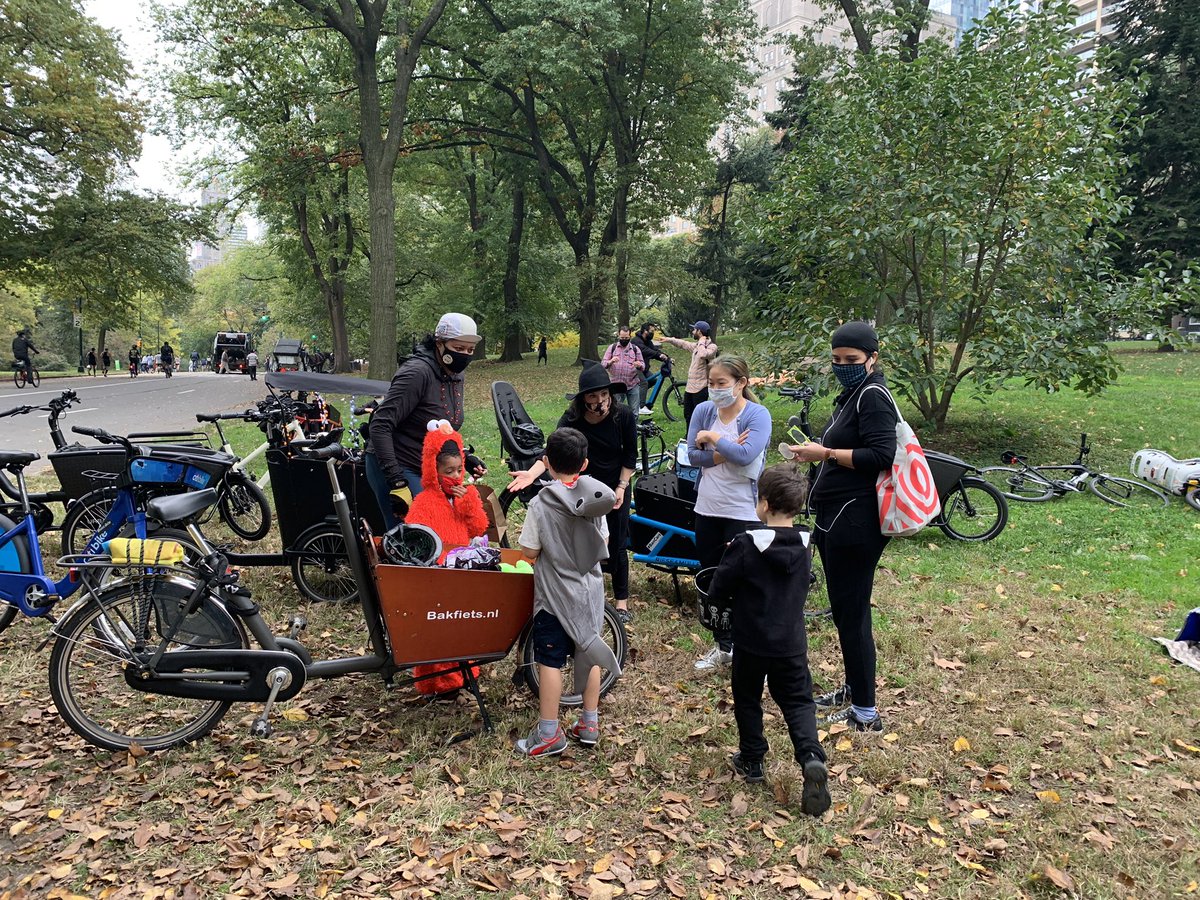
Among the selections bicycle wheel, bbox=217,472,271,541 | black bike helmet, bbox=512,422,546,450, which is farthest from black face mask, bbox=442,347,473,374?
bicycle wheel, bbox=217,472,271,541

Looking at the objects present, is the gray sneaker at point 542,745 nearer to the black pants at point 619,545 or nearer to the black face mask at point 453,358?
the black pants at point 619,545

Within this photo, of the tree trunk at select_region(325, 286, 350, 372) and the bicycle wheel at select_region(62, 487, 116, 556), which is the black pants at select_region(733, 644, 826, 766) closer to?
the bicycle wheel at select_region(62, 487, 116, 556)

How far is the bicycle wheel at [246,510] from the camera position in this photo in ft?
21.4

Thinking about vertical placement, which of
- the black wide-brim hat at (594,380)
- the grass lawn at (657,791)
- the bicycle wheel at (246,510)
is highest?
the black wide-brim hat at (594,380)

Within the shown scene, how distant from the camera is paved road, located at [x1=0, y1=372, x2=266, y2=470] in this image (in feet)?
40.2

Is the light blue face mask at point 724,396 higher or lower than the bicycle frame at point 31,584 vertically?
higher

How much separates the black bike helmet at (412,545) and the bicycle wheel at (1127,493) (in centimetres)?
773

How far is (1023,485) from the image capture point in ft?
28.9

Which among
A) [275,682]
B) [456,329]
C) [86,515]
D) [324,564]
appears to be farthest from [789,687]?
[86,515]

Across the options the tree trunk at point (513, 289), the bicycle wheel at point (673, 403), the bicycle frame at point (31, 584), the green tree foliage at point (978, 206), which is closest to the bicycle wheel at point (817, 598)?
the bicycle frame at point (31, 584)

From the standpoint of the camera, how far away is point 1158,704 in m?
4.20

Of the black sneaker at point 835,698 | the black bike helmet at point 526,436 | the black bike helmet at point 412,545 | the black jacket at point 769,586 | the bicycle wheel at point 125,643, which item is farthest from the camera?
the black bike helmet at point 526,436

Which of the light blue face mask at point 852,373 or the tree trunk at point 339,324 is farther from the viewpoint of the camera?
the tree trunk at point 339,324

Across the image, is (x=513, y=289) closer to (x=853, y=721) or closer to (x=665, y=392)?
(x=665, y=392)
